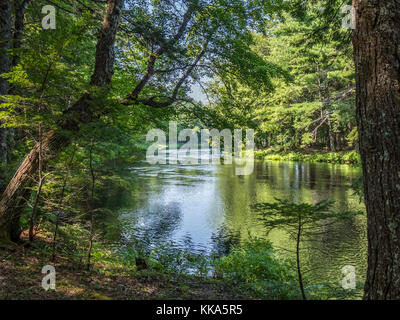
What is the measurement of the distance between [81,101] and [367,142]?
3675mm

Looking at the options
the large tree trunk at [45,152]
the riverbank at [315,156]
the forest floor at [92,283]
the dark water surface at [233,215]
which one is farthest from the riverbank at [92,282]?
the riverbank at [315,156]

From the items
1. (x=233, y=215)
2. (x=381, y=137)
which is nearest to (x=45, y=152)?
(x=381, y=137)

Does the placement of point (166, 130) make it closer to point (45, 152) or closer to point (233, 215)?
point (45, 152)

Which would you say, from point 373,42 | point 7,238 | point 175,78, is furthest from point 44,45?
point 373,42

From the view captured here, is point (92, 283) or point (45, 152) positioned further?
point (45, 152)

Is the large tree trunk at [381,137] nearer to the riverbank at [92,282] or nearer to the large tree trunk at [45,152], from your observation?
the riverbank at [92,282]

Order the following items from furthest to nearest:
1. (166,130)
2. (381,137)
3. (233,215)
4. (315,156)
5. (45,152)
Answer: (315,156)
(233,215)
(166,130)
(45,152)
(381,137)

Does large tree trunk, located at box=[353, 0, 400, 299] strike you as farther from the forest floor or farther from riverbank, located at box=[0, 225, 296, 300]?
the forest floor

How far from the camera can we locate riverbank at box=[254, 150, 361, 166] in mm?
25516

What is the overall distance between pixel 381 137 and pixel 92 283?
140 inches

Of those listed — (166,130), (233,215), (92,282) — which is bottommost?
(233,215)

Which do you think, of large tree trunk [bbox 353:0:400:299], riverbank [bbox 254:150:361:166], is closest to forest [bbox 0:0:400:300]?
large tree trunk [bbox 353:0:400:299]

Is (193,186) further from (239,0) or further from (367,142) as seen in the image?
(367,142)

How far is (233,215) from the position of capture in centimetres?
1066
